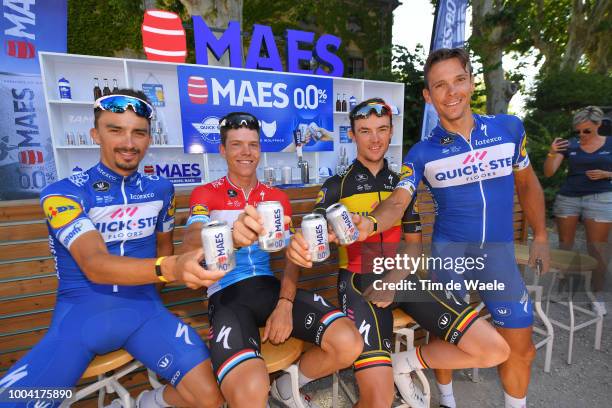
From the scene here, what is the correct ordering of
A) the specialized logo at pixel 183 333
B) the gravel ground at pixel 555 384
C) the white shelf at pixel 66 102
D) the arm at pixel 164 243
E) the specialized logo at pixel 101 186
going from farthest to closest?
1. the white shelf at pixel 66 102
2. the gravel ground at pixel 555 384
3. the arm at pixel 164 243
4. the specialized logo at pixel 101 186
5. the specialized logo at pixel 183 333

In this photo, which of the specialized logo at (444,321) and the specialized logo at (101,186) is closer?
the specialized logo at (101,186)

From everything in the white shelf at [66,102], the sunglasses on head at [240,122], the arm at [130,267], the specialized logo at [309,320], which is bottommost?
the specialized logo at [309,320]

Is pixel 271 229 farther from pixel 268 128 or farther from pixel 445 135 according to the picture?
pixel 268 128

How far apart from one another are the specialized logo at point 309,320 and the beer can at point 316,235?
533 millimetres

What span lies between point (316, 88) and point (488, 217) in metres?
5.69

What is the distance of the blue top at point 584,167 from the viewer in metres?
3.46

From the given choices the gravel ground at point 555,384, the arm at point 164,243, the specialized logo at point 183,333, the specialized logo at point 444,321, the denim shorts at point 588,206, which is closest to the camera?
the specialized logo at point 183,333

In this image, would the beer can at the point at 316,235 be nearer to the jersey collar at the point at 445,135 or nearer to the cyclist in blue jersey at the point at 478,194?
the cyclist in blue jersey at the point at 478,194

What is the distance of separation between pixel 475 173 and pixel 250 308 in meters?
1.65

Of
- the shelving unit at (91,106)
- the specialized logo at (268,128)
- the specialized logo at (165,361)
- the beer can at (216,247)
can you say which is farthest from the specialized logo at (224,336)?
the specialized logo at (268,128)

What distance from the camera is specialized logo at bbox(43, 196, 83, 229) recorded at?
59.1 inches

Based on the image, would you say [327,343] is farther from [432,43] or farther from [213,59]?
[432,43]

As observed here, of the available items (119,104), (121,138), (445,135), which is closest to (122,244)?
(121,138)

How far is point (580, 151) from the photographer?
360 centimetres
